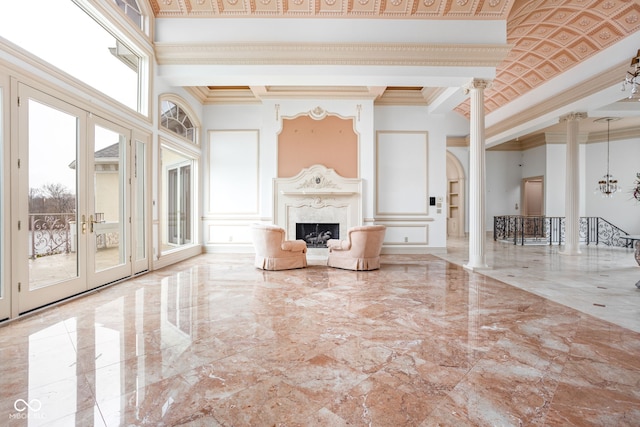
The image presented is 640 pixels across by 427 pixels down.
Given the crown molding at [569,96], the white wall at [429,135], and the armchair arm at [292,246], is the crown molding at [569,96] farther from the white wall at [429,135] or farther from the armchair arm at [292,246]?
the armchair arm at [292,246]

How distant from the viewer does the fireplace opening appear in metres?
7.96

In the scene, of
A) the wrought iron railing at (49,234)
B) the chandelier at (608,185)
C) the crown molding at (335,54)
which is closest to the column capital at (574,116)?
the chandelier at (608,185)

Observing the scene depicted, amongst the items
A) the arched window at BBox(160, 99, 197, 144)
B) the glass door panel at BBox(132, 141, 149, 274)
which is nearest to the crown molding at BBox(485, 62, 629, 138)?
the arched window at BBox(160, 99, 197, 144)

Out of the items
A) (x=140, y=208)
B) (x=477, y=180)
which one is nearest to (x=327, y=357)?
(x=140, y=208)

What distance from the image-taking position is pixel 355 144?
7.97m

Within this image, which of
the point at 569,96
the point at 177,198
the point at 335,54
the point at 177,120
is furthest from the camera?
the point at 177,198

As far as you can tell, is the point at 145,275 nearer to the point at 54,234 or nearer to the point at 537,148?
the point at 54,234

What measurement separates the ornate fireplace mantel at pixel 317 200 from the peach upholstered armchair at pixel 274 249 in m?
1.90

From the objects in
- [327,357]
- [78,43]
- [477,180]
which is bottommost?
[327,357]

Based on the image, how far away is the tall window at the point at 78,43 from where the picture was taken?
3258mm

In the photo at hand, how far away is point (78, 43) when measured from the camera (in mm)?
4047

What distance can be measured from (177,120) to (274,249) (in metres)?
4.06

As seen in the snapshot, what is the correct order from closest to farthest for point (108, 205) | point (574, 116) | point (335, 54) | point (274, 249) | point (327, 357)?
point (327, 357), point (108, 205), point (335, 54), point (274, 249), point (574, 116)

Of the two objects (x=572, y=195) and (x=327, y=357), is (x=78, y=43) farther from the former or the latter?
(x=572, y=195)
